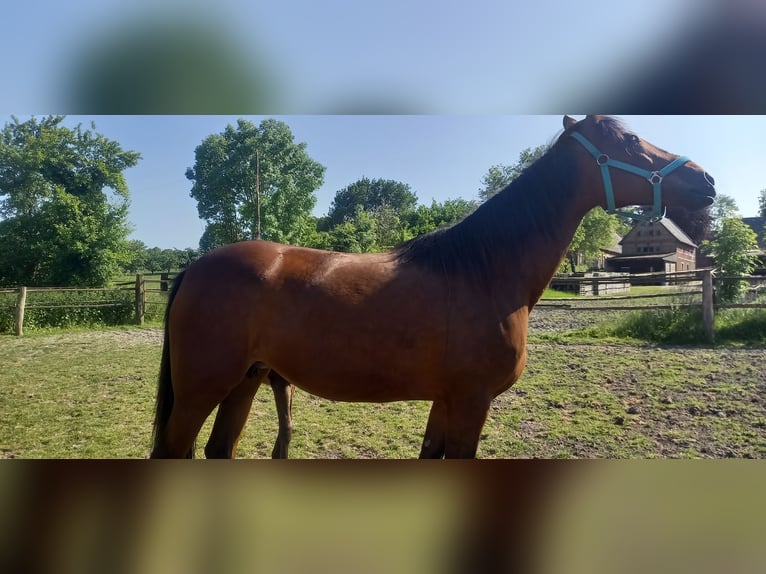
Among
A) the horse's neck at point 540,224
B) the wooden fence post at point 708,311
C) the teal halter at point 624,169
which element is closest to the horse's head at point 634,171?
the teal halter at point 624,169

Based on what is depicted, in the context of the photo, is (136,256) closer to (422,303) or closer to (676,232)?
(422,303)

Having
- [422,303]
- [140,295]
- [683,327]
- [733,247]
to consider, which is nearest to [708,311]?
[683,327]

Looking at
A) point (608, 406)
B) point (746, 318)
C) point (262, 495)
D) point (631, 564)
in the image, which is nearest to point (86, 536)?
point (262, 495)

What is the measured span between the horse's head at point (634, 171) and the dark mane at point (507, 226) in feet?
0.42

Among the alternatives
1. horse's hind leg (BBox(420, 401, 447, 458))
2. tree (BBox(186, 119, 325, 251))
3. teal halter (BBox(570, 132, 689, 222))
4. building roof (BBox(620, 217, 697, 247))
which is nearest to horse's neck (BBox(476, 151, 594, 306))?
teal halter (BBox(570, 132, 689, 222))

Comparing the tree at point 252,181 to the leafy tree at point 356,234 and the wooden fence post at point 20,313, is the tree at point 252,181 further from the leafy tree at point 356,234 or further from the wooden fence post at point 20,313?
the wooden fence post at point 20,313

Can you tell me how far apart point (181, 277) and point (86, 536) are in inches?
76.0

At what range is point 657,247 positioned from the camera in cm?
348

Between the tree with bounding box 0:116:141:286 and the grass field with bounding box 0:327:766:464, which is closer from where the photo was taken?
the tree with bounding box 0:116:141:286

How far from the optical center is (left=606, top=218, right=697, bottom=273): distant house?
3.20 meters

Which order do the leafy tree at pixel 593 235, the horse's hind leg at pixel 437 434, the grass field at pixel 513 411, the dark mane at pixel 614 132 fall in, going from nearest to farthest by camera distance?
1. the dark mane at pixel 614 132
2. the horse's hind leg at pixel 437 434
3. the leafy tree at pixel 593 235
4. the grass field at pixel 513 411

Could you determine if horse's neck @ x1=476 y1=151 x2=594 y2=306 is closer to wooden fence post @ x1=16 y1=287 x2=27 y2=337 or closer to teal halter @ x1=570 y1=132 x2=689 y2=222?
teal halter @ x1=570 y1=132 x2=689 y2=222

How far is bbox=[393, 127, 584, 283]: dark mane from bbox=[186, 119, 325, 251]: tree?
686mm

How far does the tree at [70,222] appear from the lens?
2637mm
